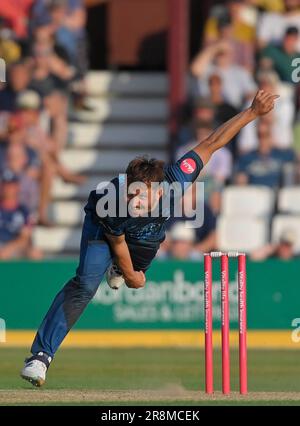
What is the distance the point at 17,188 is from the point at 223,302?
282 inches

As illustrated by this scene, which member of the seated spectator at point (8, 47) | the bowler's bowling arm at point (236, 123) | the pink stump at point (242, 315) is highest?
the seated spectator at point (8, 47)

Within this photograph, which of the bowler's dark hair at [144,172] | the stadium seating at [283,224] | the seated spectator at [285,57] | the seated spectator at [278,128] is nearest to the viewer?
the bowler's dark hair at [144,172]

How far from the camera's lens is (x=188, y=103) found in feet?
53.3

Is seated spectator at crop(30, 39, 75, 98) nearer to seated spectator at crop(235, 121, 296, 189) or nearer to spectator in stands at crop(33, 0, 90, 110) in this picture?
spectator in stands at crop(33, 0, 90, 110)

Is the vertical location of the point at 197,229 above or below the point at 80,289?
above

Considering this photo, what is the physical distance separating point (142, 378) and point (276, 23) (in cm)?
700

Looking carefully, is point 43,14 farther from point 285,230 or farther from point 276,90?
point 285,230

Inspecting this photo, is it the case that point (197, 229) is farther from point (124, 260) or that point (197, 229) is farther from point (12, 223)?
point (124, 260)

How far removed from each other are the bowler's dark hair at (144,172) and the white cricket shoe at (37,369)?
1.29 metres

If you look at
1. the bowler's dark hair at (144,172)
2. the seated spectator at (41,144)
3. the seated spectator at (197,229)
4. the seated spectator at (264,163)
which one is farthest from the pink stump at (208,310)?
the seated spectator at (41,144)

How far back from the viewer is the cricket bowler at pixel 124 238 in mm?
8164

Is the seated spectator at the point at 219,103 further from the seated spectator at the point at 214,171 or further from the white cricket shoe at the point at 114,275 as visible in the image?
the white cricket shoe at the point at 114,275

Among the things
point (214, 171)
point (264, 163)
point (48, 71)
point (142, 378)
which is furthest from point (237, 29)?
point (142, 378)

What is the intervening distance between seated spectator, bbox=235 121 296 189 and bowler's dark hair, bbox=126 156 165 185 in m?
7.30
